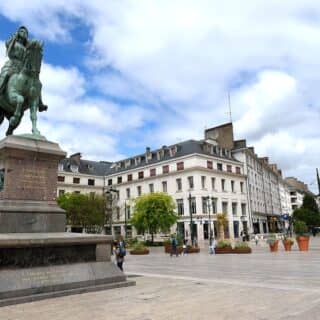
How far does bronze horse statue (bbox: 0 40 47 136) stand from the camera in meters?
10.9

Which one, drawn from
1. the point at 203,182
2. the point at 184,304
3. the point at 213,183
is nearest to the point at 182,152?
the point at 203,182

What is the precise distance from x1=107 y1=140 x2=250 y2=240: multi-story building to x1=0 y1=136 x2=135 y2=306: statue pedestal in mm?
44519

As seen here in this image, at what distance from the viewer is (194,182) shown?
57.3m

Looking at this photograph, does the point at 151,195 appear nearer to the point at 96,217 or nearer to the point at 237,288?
the point at 96,217

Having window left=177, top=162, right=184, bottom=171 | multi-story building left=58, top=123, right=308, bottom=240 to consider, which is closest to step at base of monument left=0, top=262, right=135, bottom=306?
multi-story building left=58, top=123, right=308, bottom=240

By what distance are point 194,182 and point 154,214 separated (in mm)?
11755

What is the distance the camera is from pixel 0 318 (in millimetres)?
6270

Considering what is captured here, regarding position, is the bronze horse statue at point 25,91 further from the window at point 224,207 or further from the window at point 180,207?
the window at point 224,207

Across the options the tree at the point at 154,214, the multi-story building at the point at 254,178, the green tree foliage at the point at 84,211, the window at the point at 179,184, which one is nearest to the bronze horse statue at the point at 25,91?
the tree at the point at 154,214

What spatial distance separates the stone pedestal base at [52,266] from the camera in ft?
25.7

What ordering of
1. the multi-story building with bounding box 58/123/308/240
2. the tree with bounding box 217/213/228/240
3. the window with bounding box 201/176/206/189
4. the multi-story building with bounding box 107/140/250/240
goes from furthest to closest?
the window with bounding box 201/176/206/189 < the multi-story building with bounding box 58/123/308/240 < the multi-story building with bounding box 107/140/250/240 < the tree with bounding box 217/213/228/240

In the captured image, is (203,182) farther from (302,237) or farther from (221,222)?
(302,237)

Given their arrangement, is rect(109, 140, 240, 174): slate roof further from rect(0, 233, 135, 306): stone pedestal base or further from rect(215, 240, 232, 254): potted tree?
rect(0, 233, 135, 306): stone pedestal base

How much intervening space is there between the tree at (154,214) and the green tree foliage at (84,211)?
6895 mm
